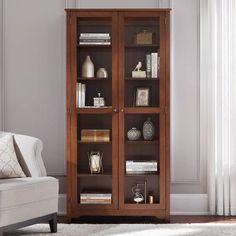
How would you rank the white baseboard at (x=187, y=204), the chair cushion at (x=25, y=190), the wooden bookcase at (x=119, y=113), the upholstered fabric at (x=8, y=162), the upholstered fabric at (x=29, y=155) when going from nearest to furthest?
the chair cushion at (x=25, y=190), the upholstered fabric at (x=8, y=162), the upholstered fabric at (x=29, y=155), the wooden bookcase at (x=119, y=113), the white baseboard at (x=187, y=204)

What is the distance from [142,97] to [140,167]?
61 cm

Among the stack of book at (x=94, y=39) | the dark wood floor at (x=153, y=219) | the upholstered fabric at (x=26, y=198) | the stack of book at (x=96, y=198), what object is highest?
the stack of book at (x=94, y=39)

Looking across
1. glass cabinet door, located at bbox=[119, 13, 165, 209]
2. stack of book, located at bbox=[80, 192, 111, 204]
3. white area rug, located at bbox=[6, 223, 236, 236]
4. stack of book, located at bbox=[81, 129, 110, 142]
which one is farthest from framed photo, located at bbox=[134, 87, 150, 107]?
white area rug, located at bbox=[6, 223, 236, 236]

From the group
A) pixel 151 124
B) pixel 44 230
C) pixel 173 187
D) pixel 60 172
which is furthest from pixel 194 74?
pixel 44 230

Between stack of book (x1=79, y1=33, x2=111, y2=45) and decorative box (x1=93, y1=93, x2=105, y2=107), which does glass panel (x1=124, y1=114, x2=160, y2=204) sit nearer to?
decorative box (x1=93, y1=93, x2=105, y2=107)

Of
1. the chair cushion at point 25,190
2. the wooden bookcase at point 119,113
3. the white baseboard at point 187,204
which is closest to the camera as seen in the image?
the chair cushion at point 25,190

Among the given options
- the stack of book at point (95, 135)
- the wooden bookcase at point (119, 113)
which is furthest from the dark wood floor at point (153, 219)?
the stack of book at point (95, 135)

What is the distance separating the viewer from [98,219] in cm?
491

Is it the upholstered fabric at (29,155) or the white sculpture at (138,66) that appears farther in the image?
the white sculpture at (138,66)

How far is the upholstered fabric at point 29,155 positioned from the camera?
442 centimetres

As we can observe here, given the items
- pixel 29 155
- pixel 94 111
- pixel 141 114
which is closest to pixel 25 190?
pixel 29 155

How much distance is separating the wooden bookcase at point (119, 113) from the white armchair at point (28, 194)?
0.43 m

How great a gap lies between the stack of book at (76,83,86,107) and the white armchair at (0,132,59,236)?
20.6 inches

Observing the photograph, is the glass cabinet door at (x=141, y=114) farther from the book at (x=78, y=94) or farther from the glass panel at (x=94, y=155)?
the book at (x=78, y=94)
